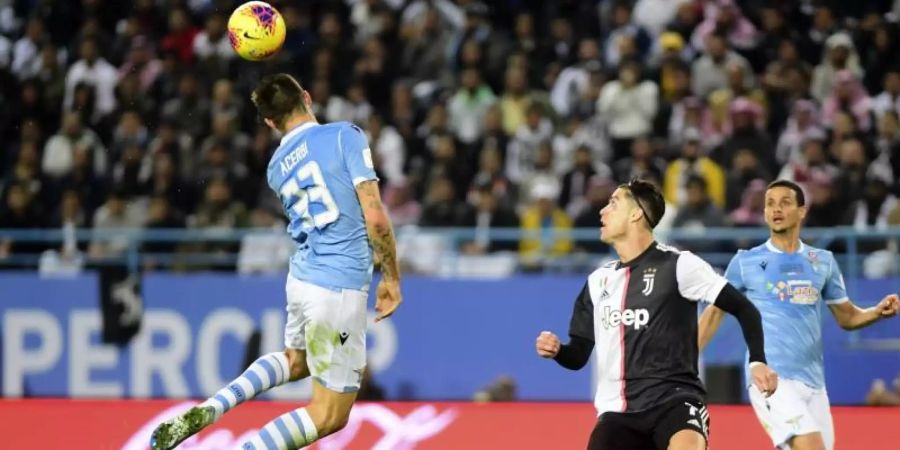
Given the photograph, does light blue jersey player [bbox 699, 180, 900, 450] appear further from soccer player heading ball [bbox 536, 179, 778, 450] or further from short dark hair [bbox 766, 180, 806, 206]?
soccer player heading ball [bbox 536, 179, 778, 450]

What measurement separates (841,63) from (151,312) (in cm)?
666

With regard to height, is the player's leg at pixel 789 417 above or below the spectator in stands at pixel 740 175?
below

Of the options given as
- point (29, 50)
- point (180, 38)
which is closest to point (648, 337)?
point (180, 38)

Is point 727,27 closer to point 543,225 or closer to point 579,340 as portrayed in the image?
point 543,225

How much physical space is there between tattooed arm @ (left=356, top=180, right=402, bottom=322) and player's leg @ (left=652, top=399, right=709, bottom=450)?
4.33 feet

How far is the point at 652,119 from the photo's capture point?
590 inches

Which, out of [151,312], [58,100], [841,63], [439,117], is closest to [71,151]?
[58,100]

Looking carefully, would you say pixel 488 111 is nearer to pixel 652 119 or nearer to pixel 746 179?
pixel 652 119

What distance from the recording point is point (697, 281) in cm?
686

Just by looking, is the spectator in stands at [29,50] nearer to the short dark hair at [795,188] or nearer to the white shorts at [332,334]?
the white shorts at [332,334]

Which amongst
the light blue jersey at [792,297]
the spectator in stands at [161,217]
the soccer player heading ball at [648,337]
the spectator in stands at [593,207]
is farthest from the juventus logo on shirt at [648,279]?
the spectator in stands at [161,217]

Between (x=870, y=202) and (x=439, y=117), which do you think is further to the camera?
(x=439, y=117)

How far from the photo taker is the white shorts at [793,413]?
7773 mm

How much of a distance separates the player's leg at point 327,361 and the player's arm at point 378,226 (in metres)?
0.24
